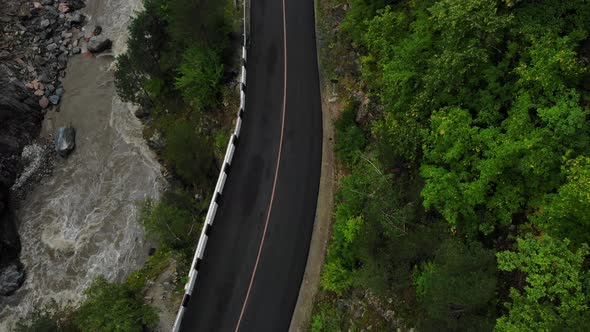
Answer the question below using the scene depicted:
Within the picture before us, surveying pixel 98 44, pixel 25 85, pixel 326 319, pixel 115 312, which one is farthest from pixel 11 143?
pixel 326 319

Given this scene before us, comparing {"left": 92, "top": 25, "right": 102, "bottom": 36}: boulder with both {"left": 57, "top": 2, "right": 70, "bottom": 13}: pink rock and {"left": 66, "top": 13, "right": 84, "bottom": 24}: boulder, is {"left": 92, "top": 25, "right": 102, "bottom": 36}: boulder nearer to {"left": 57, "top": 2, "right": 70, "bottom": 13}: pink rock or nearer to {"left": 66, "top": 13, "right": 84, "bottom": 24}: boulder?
{"left": 66, "top": 13, "right": 84, "bottom": 24}: boulder

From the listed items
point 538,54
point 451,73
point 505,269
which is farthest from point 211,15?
point 505,269

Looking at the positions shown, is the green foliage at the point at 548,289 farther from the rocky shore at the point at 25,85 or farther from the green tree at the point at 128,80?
the rocky shore at the point at 25,85

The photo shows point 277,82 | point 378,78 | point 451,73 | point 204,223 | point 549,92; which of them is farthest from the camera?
point 277,82

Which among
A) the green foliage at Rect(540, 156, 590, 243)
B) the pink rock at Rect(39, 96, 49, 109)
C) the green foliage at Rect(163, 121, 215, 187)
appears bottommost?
the green foliage at Rect(540, 156, 590, 243)

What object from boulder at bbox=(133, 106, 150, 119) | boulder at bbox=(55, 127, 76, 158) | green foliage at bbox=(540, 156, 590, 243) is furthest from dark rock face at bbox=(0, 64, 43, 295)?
green foliage at bbox=(540, 156, 590, 243)

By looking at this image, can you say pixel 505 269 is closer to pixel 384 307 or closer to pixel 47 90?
pixel 384 307

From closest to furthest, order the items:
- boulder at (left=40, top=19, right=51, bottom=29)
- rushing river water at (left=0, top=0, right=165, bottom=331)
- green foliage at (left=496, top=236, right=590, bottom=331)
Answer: green foliage at (left=496, top=236, right=590, bottom=331) → rushing river water at (left=0, top=0, right=165, bottom=331) → boulder at (left=40, top=19, right=51, bottom=29)

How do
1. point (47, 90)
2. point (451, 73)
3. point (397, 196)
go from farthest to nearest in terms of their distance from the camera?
point (47, 90) < point (397, 196) < point (451, 73)
